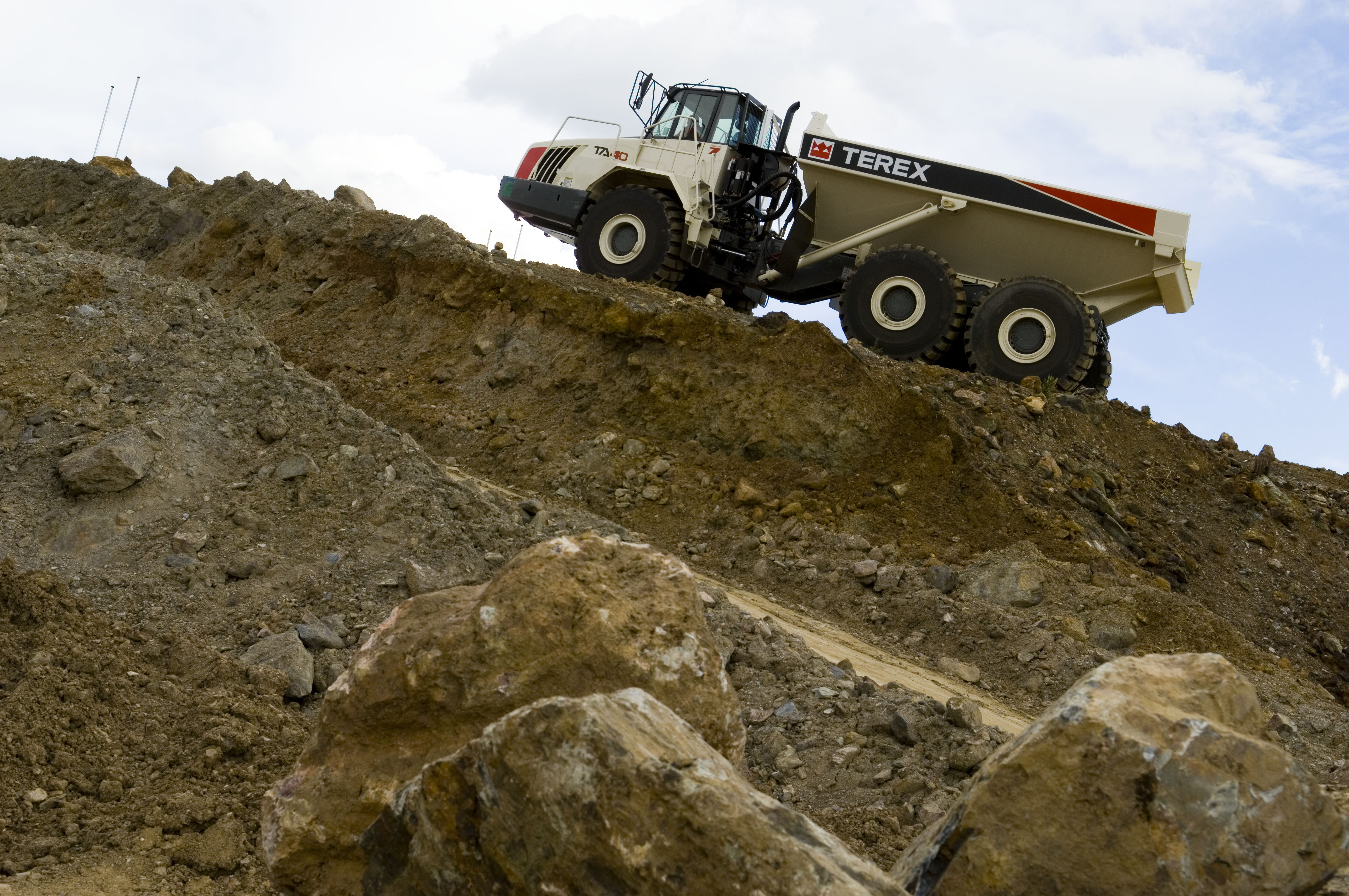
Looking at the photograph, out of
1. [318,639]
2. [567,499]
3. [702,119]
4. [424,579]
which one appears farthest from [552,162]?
[318,639]

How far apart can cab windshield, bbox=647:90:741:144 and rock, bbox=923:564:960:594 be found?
236 inches

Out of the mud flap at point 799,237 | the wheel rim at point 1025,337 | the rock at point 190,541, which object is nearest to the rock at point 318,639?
the rock at point 190,541

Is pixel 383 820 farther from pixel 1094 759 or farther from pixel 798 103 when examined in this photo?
pixel 798 103

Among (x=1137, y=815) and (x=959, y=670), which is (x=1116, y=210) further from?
(x=1137, y=815)

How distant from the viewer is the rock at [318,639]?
5.44m

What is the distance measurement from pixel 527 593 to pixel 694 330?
8.00 m

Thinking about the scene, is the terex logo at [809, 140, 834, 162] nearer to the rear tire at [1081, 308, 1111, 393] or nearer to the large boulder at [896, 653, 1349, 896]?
the rear tire at [1081, 308, 1111, 393]

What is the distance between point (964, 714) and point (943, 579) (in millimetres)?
3653

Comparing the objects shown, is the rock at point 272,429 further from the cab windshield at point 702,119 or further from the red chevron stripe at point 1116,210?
→ the red chevron stripe at point 1116,210

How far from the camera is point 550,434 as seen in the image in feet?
35.4

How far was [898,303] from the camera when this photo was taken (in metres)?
11.4

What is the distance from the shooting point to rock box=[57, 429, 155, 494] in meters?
6.58

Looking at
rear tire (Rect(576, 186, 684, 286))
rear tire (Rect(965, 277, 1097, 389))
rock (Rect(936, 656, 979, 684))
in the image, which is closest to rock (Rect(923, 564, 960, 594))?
rock (Rect(936, 656, 979, 684))

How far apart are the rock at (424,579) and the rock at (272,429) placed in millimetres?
1682
